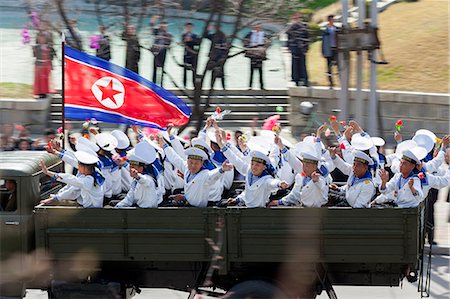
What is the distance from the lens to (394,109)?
20.1 meters

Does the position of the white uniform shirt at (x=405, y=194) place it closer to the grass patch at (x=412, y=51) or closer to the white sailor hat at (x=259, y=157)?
the white sailor hat at (x=259, y=157)

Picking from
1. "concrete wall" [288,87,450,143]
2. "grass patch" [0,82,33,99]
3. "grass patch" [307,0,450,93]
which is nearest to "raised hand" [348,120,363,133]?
"concrete wall" [288,87,450,143]

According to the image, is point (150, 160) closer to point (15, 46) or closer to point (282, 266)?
point (282, 266)

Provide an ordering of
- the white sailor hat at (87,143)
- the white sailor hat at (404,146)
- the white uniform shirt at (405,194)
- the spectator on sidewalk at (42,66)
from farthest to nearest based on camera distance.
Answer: the spectator on sidewalk at (42,66)
the white sailor hat at (404,146)
the white sailor hat at (87,143)
the white uniform shirt at (405,194)

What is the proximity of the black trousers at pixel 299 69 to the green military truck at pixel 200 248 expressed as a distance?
11.2 m

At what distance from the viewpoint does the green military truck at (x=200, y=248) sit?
374 inches

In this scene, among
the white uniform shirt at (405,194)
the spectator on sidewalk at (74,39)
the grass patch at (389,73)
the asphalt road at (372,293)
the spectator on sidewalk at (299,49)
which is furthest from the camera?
the grass patch at (389,73)

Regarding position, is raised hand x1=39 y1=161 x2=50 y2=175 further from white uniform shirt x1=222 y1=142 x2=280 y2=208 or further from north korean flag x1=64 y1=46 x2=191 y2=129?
white uniform shirt x1=222 y1=142 x2=280 y2=208

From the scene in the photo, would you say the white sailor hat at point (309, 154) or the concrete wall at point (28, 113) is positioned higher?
the white sailor hat at point (309, 154)

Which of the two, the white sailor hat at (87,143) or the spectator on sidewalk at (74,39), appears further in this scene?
the spectator on sidewalk at (74,39)

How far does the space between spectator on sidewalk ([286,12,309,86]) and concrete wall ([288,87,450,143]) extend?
0.46m

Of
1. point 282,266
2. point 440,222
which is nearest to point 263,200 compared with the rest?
point 282,266

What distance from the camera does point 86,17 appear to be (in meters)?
28.0

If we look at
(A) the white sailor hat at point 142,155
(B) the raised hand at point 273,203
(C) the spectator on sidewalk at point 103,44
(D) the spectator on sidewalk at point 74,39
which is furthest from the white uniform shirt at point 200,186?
(C) the spectator on sidewalk at point 103,44
